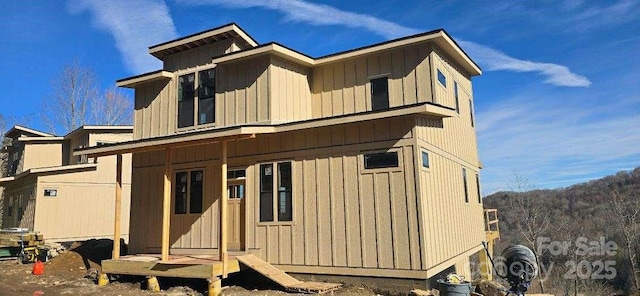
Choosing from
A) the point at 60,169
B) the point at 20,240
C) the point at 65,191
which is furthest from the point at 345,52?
the point at 65,191

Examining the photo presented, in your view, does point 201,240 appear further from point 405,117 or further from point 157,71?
point 405,117

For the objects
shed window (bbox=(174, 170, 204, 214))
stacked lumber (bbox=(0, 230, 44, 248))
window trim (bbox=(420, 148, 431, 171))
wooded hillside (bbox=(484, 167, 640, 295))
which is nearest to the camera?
window trim (bbox=(420, 148, 431, 171))

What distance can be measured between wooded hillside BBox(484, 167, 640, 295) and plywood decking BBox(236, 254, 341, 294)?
16.9m

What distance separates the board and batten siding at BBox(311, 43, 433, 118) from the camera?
444 inches

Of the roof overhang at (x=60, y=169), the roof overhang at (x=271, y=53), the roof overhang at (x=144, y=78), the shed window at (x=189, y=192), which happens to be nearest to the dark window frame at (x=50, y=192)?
the roof overhang at (x=60, y=169)

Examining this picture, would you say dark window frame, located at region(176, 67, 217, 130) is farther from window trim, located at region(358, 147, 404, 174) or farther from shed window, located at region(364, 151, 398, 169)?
shed window, located at region(364, 151, 398, 169)

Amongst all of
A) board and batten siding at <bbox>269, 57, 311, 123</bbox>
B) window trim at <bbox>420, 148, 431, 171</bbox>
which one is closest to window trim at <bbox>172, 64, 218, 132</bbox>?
board and batten siding at <bbox>269, 57, 311, 123</bbox>

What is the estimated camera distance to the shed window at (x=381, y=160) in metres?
9.52

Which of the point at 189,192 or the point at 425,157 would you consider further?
the point at 189,192

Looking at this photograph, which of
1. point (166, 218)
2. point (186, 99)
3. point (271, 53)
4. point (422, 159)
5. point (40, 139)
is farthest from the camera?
point (40, 139)

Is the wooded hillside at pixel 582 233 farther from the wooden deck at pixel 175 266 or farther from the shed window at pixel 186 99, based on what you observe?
the shed window at pixel 186 99

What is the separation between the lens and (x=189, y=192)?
12.3 meters

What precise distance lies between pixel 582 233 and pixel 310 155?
1810 inches

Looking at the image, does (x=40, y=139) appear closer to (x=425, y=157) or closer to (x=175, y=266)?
(x=175, y=266)
